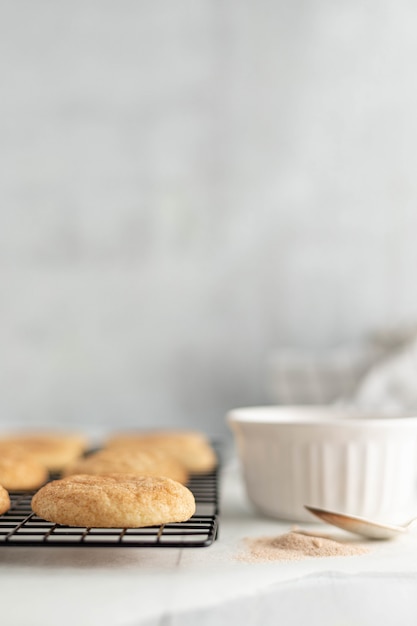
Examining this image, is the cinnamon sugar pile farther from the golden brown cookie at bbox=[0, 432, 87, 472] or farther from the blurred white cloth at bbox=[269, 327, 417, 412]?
the blurred white cloth at bbox=[269, 327, 417, 412]

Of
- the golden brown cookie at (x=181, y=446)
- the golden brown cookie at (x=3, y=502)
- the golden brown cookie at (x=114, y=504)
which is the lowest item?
the golden brown cookie at (x=181, y=446)

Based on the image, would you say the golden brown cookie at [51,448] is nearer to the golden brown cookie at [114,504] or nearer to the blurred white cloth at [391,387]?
the golden brown cookie at [114,504]

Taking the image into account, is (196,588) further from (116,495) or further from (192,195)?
(192,195)

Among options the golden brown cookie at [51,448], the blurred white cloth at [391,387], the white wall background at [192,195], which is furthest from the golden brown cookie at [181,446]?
the white wall background at [192,195]

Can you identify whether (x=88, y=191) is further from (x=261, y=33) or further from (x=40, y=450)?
(x=40, y=450)

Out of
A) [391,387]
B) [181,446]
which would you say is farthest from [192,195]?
[181,446]
